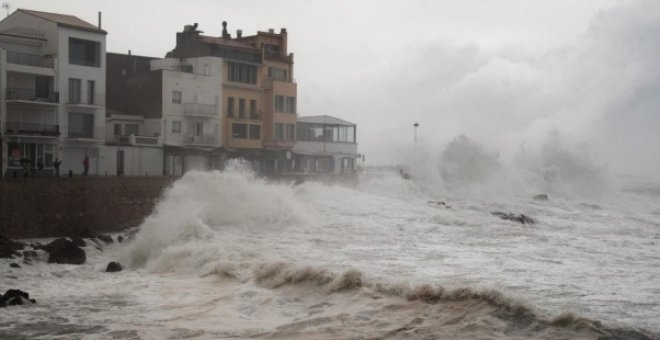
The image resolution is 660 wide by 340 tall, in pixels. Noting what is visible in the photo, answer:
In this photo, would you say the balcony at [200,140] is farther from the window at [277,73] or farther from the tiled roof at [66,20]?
the tiled roof at [66,20]

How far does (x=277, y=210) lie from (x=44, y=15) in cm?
1876

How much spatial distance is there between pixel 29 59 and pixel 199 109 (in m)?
11.7

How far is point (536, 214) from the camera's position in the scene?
4197 cm

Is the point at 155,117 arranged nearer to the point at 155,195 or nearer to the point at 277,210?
the point at 155,195

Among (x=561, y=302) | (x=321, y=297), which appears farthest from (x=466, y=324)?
(x=321, y=297)

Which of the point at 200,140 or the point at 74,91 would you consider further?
the point at 200,140

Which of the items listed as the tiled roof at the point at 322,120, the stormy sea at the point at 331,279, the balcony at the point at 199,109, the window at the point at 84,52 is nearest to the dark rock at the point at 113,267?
the stormy sea at the point at 331,279

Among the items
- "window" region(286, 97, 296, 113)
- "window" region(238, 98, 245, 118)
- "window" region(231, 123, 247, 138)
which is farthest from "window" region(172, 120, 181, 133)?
"window" region(286, 97, 296, 113)

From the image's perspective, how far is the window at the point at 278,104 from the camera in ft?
177

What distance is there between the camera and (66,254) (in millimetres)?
21719

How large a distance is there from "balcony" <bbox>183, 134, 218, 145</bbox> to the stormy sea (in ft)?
48.0

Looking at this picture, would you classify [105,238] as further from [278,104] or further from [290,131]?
[290,131]

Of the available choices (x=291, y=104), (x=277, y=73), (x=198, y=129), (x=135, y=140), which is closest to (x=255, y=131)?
(x=291, y=104)

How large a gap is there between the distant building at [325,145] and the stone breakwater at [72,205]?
992 inches
